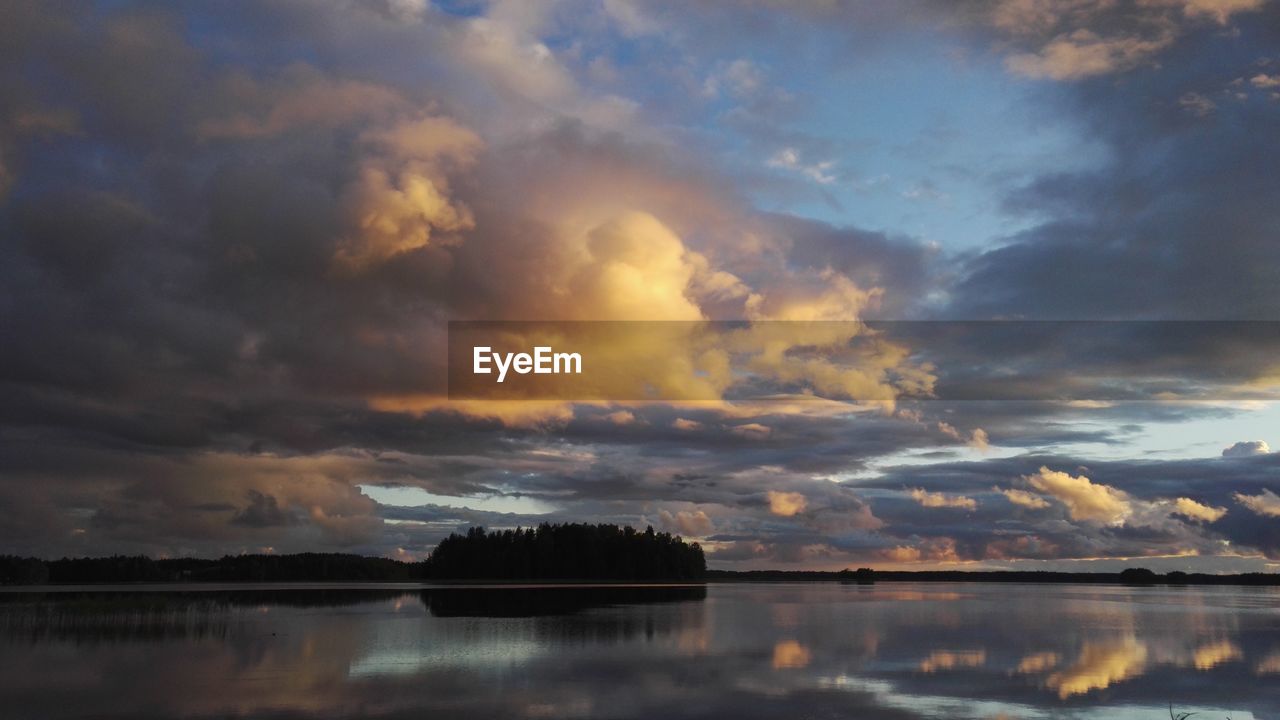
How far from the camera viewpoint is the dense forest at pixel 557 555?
166625mm

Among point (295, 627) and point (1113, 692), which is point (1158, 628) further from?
point (295, 627)

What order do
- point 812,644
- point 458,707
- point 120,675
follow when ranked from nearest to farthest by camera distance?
point 458,707, point 120,675, point 812,644

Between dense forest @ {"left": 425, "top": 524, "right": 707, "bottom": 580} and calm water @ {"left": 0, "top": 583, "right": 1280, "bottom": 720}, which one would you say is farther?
dense forest @ {"left": 425, "top": 524, "right": 707, "bottom": 580}

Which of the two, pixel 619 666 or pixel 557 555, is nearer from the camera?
pixel 619 666

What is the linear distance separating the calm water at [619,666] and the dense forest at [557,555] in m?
97.2

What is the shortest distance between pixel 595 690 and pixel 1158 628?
48637mm

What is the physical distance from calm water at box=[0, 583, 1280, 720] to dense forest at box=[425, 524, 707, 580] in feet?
319

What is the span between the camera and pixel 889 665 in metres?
40.1

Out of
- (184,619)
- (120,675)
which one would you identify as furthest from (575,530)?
(120,675)

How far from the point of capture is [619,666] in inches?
1537

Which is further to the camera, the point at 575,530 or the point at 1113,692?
the point at 575,530

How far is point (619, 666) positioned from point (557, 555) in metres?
131

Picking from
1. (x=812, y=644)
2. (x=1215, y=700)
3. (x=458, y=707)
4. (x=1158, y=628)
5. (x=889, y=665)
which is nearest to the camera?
(x=458, y=707)

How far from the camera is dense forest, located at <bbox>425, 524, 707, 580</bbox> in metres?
167
